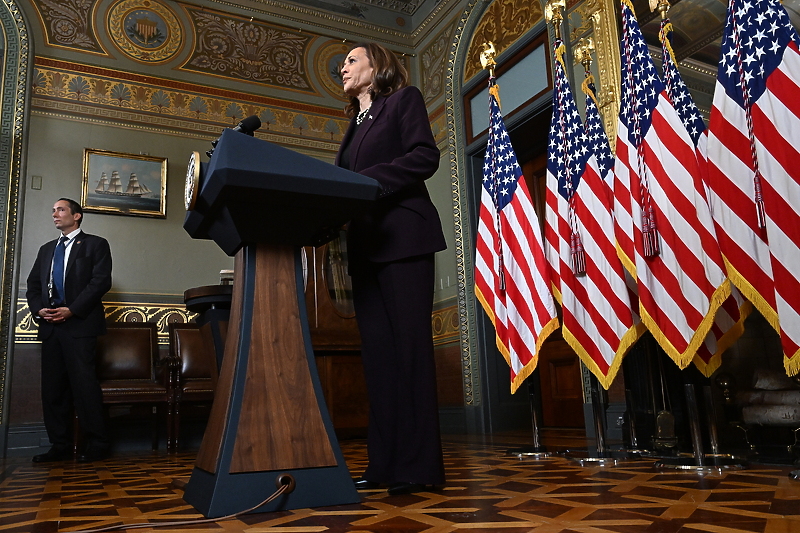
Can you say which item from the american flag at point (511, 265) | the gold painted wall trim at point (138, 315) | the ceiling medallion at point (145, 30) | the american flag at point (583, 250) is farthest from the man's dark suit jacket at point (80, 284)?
the american flag at point (583, 250)

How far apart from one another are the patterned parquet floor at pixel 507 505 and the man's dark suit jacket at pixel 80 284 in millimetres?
1800

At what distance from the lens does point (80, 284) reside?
441 centimetres

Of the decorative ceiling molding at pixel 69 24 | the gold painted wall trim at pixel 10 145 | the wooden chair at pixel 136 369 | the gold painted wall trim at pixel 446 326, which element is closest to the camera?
the wooden chair at pixel 136 369

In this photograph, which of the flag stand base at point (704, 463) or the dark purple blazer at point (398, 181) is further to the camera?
the flag stand base at point (704, 463)

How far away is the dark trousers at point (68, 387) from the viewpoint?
422cm

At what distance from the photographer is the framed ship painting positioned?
5.55 metres

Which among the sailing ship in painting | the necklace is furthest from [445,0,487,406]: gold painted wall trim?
the necklace

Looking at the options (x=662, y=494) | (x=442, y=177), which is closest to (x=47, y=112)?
(x=442, y=177)

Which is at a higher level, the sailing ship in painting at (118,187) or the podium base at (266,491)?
the sailing ship in painting at (118,187)

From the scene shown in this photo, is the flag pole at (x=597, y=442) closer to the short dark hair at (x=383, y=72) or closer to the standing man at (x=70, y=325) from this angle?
the short dark hair at (x=383, y=72)

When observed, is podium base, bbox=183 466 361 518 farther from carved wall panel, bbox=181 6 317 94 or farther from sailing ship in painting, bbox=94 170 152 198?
carved wall panel, bbox=181 6 317 94

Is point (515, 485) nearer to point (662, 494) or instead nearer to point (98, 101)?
point (662, 494)

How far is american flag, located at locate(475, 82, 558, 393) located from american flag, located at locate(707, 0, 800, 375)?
44.4 inches

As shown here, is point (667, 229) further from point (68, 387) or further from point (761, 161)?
point (68, 387)
